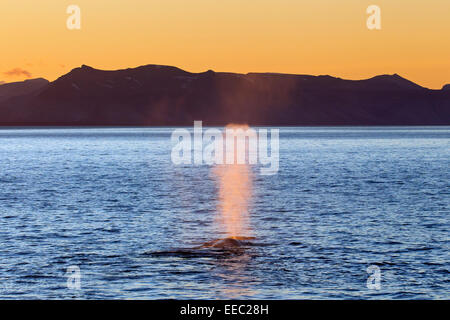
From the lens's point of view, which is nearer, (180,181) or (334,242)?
(334,242)

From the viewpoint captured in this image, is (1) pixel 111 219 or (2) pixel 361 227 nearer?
(2) pixel 361 227

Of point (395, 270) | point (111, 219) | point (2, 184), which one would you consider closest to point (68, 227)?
point (111, 219)

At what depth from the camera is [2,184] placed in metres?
86.3

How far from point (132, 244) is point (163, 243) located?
1.77 metres

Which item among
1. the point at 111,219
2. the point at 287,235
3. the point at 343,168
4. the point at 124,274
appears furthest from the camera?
the point at 343,168

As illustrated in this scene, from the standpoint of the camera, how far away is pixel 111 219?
50.2 meters

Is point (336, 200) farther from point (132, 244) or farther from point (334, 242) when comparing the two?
point (132, 244)
